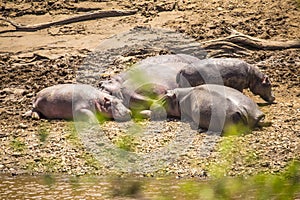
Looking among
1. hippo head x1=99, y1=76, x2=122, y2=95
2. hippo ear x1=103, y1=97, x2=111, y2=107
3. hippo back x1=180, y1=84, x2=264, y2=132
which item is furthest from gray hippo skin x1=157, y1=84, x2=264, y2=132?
hippo head x1=99, y1=76, x2=122, y2=95

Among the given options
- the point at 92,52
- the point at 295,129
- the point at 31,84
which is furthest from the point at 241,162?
the point at 92,52

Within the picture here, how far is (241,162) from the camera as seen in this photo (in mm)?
6383

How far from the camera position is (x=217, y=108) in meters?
7.47

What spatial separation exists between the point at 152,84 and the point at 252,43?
2.74 metres

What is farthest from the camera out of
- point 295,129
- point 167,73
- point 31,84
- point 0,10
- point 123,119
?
point 0,10

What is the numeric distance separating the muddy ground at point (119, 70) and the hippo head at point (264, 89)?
0.15m

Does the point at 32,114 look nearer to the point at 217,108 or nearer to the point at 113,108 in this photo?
the point at 113,108

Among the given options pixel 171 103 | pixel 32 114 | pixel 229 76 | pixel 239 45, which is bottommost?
pixel 32 114

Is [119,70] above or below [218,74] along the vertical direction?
below

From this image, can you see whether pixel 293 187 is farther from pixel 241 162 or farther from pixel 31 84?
pixel 31 84

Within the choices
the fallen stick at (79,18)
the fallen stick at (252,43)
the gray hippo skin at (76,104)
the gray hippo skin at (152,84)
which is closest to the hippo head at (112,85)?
the gray hippo skin at (152,84)

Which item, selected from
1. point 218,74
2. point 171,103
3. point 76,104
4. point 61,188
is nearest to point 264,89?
point 218,74

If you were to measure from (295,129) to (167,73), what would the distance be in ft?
6.30

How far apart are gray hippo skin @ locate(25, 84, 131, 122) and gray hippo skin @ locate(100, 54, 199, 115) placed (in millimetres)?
157
